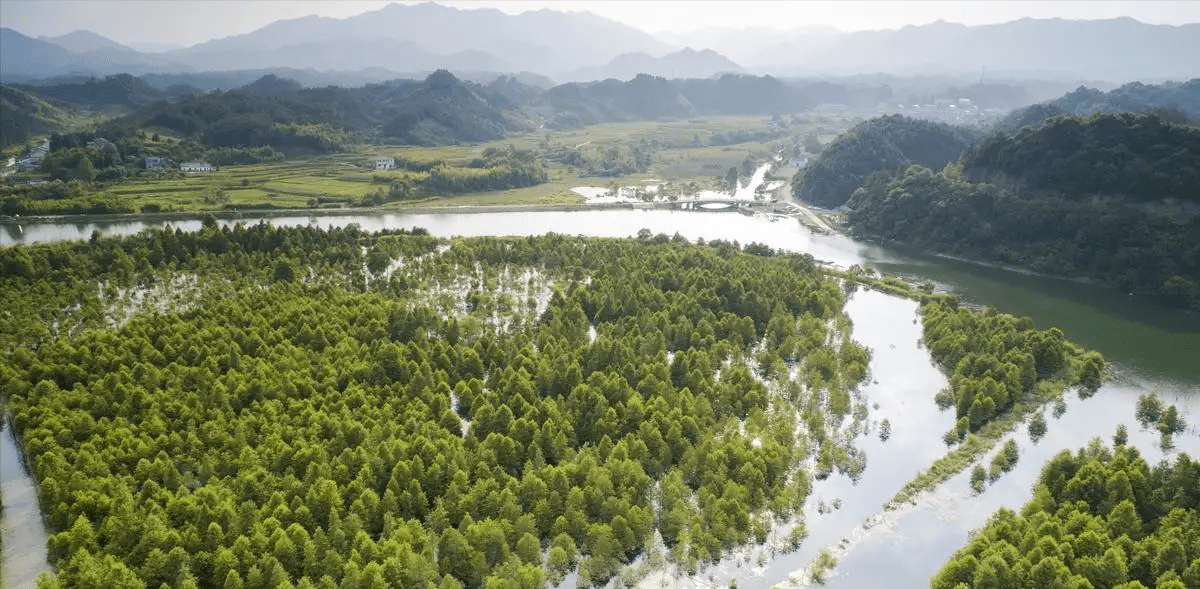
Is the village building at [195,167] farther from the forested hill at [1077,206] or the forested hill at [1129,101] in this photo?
the forested hill at [1129,101]

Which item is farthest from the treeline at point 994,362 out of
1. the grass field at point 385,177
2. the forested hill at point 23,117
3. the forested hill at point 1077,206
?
the forested hill at point 23,117

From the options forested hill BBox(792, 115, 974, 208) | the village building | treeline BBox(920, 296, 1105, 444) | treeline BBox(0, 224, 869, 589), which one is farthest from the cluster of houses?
treeline BBox(920, 296, 1105, 444)

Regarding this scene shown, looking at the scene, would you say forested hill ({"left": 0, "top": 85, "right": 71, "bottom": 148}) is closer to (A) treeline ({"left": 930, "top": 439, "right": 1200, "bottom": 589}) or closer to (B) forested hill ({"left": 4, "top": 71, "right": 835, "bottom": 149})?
(B) forested hill ({"left": 4, "top": 71, "right": 835, "bottom": 149})

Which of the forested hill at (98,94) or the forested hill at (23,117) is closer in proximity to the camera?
the forested hill at (23,117)

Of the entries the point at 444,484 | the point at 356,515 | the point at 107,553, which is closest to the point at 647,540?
the point at 444,484

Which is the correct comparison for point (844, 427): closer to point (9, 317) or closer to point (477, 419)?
point (477, 419)
